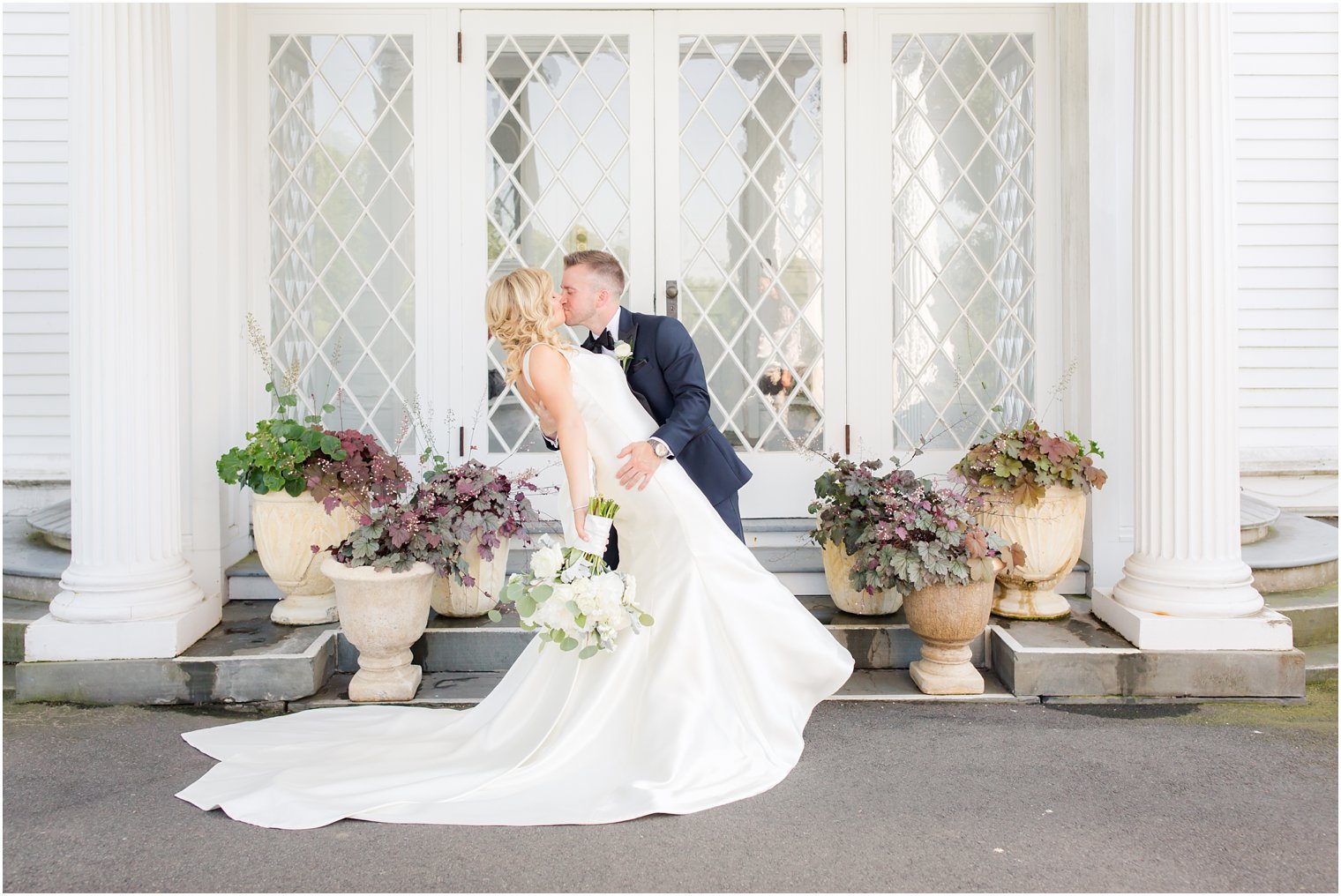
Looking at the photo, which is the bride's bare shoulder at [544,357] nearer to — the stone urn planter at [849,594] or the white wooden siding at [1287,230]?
the stone urn planter at [849,594]

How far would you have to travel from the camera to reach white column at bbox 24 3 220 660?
13.3 ft

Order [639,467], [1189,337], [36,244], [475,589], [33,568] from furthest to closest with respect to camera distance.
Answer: [36,244], [33,568], [475,589], [1189,337], [639,467]

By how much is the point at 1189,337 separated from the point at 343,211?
4183 mm

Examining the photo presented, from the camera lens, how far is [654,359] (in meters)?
3.78

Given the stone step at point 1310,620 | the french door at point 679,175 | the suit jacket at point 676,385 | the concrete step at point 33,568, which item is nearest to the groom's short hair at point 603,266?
the suit jacket at point 676,385

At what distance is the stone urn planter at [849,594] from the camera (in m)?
4.52

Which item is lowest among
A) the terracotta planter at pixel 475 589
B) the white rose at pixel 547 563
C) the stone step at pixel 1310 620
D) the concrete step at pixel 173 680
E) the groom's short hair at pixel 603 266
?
the concrete step at pixel 173 680

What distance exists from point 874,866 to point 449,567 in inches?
86.0

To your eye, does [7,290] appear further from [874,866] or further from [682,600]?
[874,866]

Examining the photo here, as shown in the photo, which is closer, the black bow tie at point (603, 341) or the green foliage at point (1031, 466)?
the black bow tie at point (603, 341)

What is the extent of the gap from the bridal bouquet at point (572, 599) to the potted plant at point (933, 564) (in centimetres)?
135

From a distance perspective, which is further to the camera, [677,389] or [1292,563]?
[1292,563]

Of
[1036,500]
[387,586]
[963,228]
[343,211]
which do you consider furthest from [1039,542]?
[343,211]

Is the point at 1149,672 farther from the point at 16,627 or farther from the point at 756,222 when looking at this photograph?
the point at 16,627
